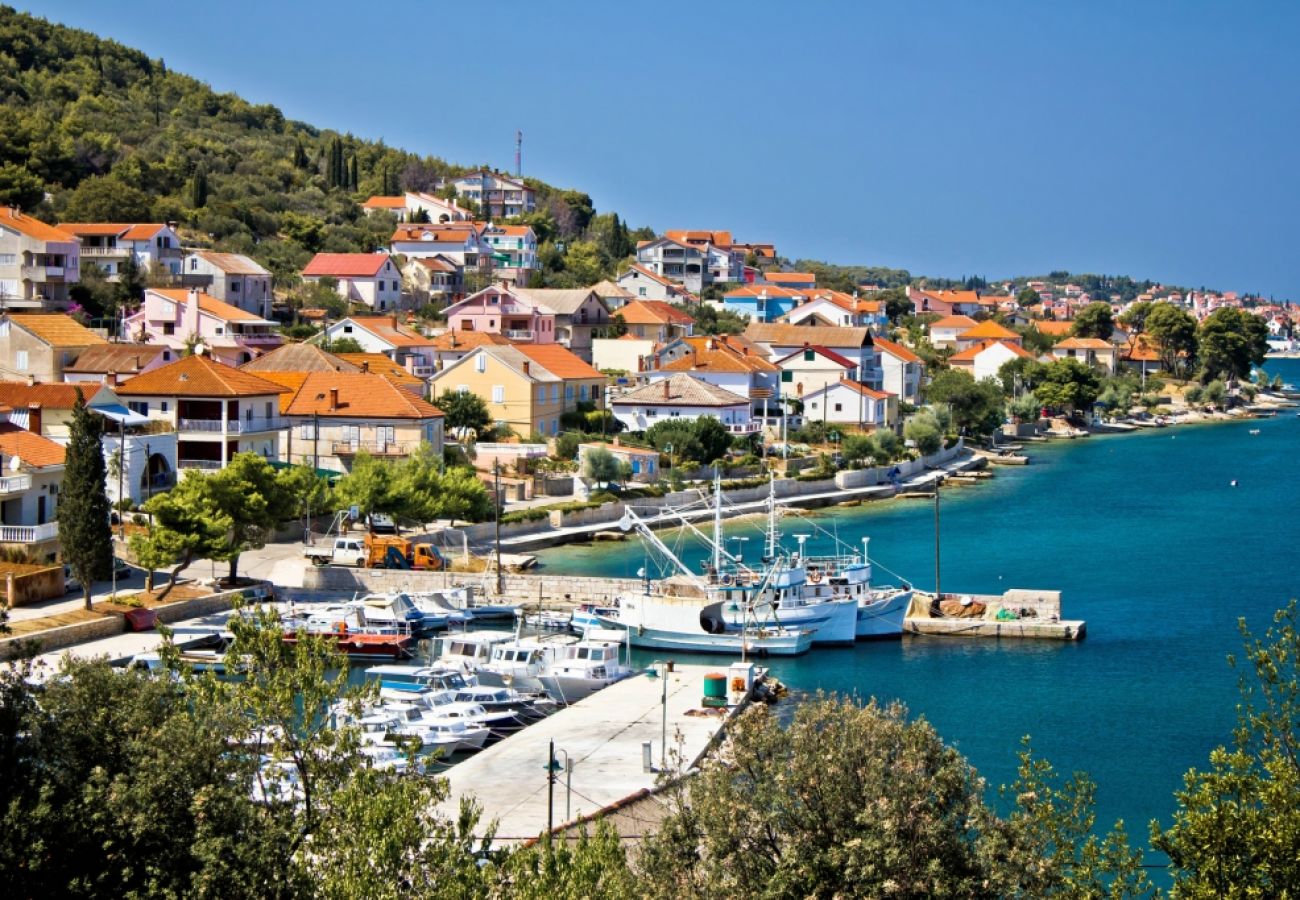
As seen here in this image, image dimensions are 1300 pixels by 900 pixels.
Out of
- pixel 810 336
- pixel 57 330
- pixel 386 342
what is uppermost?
pixel 810 336

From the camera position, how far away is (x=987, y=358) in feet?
357

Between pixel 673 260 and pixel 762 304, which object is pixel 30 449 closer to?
pixel 762 304

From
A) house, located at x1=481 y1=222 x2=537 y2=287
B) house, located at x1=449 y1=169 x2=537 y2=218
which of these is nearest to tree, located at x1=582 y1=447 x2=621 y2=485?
house, located at x1=481 y1=222 x2=537 y2=287

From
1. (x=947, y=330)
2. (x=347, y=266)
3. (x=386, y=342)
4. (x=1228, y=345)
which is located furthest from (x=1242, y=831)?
(x=1228, y=345)

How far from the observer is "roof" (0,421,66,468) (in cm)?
3947

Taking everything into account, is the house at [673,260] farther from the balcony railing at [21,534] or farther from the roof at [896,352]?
the balcony railing at [21,534]

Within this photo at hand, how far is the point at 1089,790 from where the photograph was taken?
17.6 meters

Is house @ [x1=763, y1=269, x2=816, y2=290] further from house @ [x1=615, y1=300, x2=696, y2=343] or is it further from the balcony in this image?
the balcony

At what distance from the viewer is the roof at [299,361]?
198 feet

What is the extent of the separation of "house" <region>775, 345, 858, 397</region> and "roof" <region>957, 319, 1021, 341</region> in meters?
36.9

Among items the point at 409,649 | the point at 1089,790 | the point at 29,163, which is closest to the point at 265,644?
the point at 1089,790

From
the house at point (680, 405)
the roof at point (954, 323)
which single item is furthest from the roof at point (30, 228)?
the roof at point (954, 323)

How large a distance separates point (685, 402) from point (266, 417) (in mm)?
22592

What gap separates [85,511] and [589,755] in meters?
14.1
